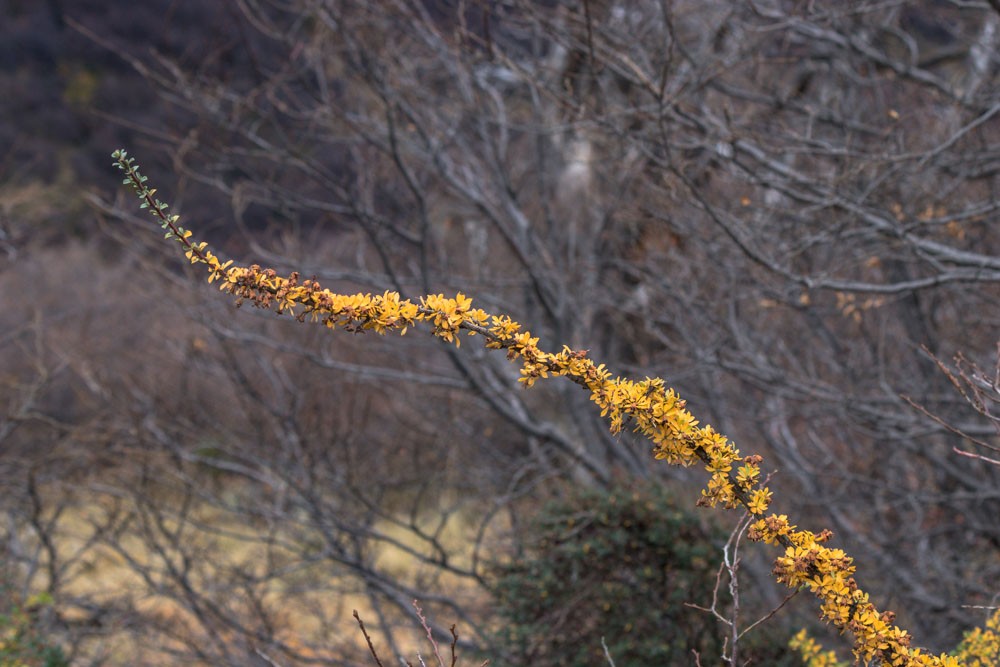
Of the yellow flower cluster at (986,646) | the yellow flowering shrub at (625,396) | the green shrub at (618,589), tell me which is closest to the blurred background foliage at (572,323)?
the green shrub at (618,589)

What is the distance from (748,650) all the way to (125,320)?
573 inches

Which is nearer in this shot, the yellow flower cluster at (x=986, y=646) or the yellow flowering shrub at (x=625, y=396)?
the yellow flowering shrub at (x=625, y=396)

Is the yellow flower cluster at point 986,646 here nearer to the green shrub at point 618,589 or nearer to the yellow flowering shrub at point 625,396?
the yellow flowering shrub at point 625,396

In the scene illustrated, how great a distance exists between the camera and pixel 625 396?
2.04 meters

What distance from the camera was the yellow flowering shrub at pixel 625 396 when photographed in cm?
196

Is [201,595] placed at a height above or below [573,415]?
below

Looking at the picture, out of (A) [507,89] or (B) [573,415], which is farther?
(A) [507,89]

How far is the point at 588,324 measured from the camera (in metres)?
8.18

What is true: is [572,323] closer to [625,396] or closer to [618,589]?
[618,589]

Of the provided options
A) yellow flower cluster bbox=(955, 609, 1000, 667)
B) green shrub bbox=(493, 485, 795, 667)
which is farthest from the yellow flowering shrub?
green shrub bbox=(493, 485, 795, 667)

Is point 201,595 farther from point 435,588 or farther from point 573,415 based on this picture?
point 573,415

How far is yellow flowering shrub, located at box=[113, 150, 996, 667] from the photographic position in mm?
1959

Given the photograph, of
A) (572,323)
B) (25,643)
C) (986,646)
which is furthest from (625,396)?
(572,323)

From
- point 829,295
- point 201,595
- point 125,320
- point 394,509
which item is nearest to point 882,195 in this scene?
point 829,295
